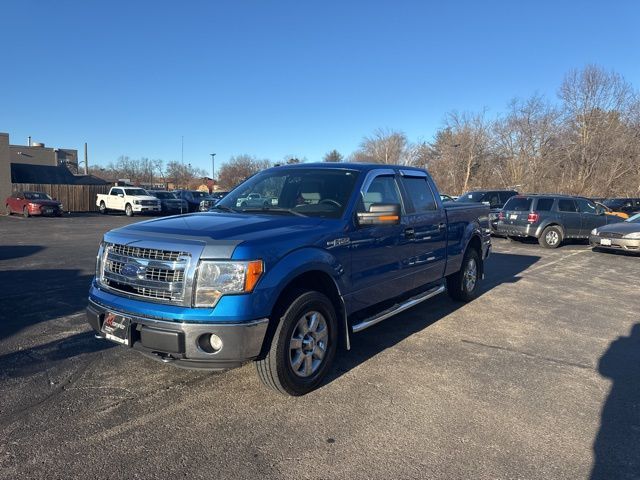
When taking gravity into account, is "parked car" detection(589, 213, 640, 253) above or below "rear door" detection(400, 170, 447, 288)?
below

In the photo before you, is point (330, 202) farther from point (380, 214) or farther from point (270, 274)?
point (270, 274)

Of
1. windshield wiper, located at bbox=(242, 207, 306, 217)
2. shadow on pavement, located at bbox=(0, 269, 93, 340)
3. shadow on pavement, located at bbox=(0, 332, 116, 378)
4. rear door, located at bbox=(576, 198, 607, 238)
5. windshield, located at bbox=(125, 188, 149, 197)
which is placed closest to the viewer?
shadow on pavement, located at bbox=(0, 332, 116, 378)

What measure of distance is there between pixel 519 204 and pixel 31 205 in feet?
88.3

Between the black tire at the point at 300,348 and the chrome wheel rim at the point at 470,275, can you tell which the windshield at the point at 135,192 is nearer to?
the chrome wheel rim at the point at 470,275

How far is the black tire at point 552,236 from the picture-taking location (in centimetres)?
1513

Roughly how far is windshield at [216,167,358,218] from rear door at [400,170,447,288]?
3.41ft

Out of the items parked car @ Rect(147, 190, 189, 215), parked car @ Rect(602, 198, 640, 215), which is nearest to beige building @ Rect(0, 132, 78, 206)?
parked car @ Rect(147, 190, 189, 215)

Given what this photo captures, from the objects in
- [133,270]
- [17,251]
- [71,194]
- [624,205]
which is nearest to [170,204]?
[71,194]

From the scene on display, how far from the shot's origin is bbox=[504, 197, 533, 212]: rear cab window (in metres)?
15.5

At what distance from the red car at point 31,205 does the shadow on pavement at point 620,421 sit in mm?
30442

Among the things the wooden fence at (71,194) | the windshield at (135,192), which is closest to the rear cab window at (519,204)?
the windshield at (135,192)

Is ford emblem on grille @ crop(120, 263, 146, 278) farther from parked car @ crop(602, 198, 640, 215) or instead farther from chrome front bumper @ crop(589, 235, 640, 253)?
parked car @ crop(602, 198, 640, 215)

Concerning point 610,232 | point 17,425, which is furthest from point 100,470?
point 610,232

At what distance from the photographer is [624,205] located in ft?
81.0
